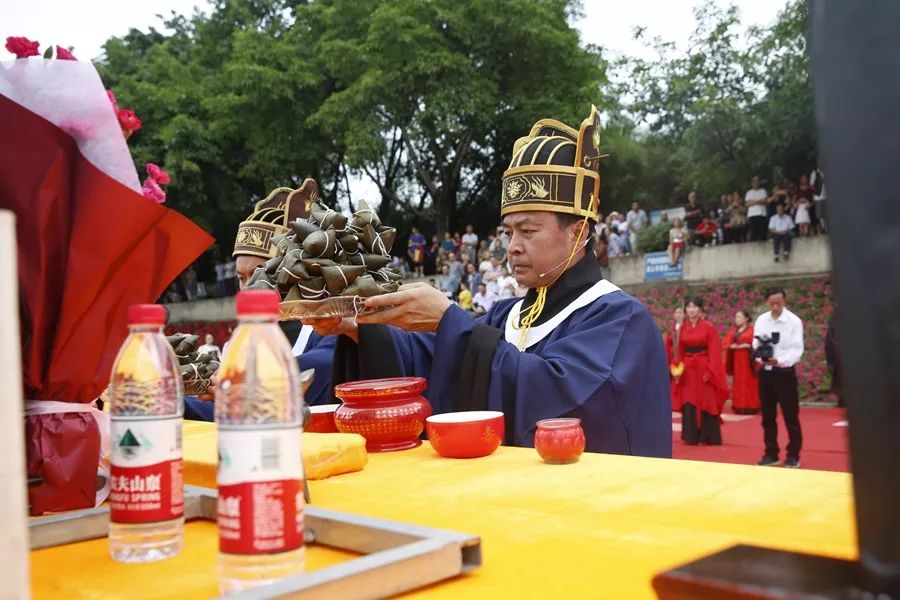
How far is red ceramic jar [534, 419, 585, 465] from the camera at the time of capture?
1.93 metres

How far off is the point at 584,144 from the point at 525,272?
0.72 meters

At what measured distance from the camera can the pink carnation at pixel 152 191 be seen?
152cm

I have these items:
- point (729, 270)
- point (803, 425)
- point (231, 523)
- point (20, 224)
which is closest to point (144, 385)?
point (231, 523)

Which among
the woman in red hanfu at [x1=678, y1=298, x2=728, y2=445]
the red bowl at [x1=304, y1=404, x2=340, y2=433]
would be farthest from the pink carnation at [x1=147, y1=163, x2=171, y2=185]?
the woman in red hanfu at [x1=678, y1=298, x2=728, y2=445]

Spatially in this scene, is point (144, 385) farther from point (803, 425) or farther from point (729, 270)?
point (729, 270)

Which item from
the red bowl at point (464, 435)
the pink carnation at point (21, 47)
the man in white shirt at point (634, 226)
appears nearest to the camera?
the pink carnation at point (21, 47)

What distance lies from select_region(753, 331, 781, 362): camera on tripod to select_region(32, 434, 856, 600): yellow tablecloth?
7789 mm

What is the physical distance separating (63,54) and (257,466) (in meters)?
0.96

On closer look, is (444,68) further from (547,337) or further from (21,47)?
(21,47)

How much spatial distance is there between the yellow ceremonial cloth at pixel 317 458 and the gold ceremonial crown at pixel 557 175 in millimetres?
2144

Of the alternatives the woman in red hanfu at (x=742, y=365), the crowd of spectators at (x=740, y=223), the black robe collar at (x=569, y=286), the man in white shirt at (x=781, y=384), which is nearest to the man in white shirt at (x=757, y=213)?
the crowd of spectators at (x=740, y=223)

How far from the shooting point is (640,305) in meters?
3.47

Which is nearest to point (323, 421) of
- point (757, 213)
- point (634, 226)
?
point (757, 213)

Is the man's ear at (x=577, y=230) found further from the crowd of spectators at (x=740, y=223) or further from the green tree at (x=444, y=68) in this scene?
the green tree at (x=444, y=68)
